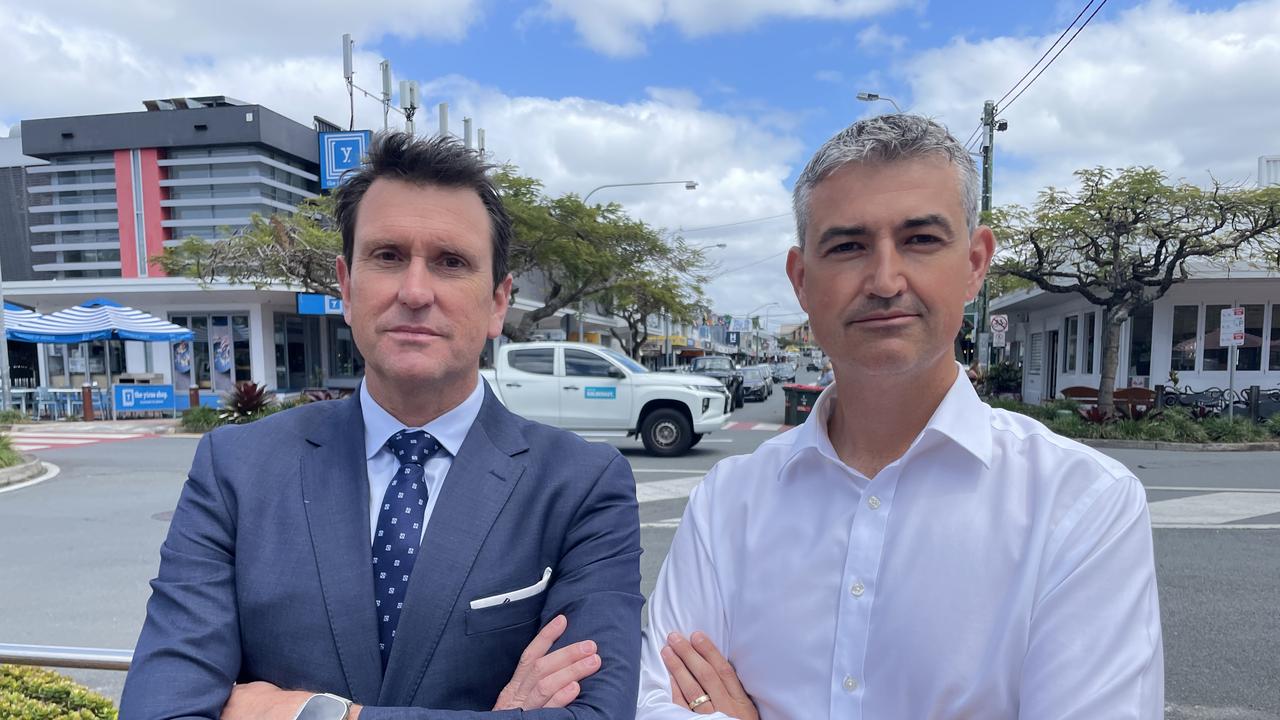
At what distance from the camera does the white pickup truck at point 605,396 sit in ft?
42.0

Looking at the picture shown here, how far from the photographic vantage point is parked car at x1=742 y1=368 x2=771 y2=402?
99.7 ft

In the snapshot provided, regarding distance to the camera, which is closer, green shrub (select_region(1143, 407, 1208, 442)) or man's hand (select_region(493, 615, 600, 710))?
man's hand (select_region(493, 615, 600, 710))

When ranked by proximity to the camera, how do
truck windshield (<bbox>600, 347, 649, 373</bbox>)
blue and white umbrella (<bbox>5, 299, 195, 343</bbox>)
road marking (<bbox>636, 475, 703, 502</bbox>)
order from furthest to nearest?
blue and white umbrella (<bbox>5, 299, 195, 343</bbox>) < truck windshield (<bbox>600, 347, 649, 373</bbox>) < road marking (<bbox>636, 475, 703, 502</bbox>)

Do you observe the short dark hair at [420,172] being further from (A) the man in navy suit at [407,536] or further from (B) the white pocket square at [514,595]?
(B) the white pocket square at [514,595]

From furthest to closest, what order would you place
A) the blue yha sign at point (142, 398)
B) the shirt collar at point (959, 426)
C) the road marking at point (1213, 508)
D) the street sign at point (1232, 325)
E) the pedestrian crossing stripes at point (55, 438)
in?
the blue yha sign at point (142, 398) → the pedestrian crossing stripes at point (55, 438) → the street sign at point (1232, 325) → the road marking at point (1213, 508) → the shirt collar at point (959, 426)

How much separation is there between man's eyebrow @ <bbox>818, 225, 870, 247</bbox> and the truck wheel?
11.3m

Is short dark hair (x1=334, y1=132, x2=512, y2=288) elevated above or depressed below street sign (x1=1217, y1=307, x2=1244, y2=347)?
above

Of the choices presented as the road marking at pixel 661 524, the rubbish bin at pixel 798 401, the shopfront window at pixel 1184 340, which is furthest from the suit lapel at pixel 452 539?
the shopfront window at pixel 1184 340

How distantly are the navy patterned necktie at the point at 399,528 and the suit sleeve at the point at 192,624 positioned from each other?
0.31 metres

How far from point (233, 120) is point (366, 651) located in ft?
109

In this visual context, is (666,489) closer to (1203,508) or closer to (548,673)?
(1203,508)

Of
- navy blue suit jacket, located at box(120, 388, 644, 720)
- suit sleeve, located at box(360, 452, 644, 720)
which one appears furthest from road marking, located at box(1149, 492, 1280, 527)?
navy blue suit jacket, located at box(120, 388, 644, 720)

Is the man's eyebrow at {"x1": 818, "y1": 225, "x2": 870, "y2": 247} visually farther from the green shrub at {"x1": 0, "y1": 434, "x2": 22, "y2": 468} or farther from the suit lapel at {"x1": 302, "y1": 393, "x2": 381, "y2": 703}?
the green shrub at {"x1": 0, "y1": 434, "x2": 22, "y2": 468}

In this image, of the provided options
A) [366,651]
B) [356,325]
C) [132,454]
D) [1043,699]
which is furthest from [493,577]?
[132,454]
